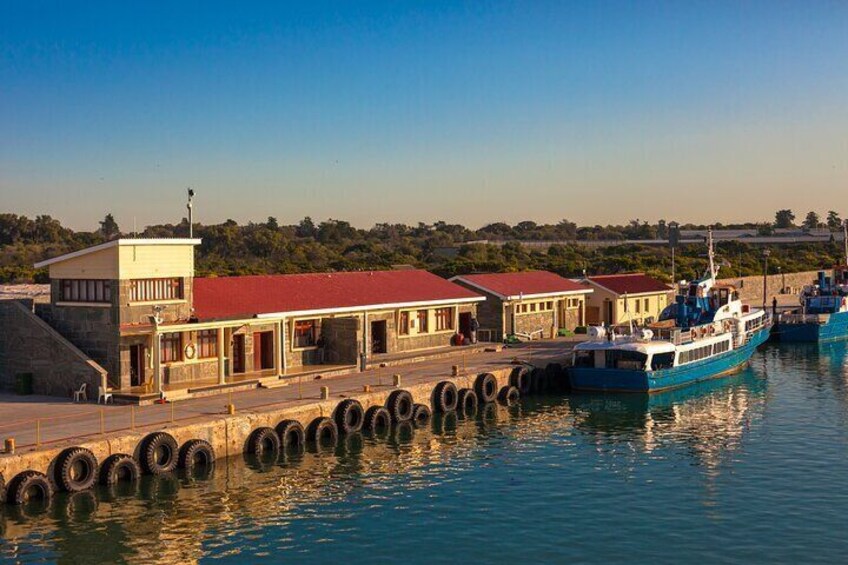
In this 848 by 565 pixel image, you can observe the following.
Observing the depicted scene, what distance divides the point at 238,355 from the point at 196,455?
10.6 meters

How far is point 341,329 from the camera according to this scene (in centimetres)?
4619

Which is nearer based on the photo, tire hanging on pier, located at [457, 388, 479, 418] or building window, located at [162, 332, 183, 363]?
building window, located at [162, 332, 183, 363]

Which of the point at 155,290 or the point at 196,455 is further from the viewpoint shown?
the point at 155,290

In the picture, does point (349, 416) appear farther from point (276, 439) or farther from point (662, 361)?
point (662, 361)

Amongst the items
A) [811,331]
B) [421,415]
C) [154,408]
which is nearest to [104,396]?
[154,408]

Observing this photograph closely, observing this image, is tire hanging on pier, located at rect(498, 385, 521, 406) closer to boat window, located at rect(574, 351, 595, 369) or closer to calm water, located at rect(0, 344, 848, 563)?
boat window, located at rect(574, 351, 595, 369)

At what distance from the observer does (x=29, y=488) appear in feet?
91.3

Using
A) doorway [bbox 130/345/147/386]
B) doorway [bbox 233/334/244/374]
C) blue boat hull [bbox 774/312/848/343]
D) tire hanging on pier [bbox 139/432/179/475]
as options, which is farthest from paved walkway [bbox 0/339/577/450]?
blue boat hull [bbox 774/312/848/343]

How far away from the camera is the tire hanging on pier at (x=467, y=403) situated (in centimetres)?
4347

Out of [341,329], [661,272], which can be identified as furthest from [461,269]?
[341,329]

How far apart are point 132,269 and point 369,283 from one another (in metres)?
16.2

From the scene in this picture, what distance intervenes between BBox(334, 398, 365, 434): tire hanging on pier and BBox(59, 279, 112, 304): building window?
9442 mm

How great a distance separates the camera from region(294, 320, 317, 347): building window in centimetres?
4506

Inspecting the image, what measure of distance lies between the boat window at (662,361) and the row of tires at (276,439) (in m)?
4.87
